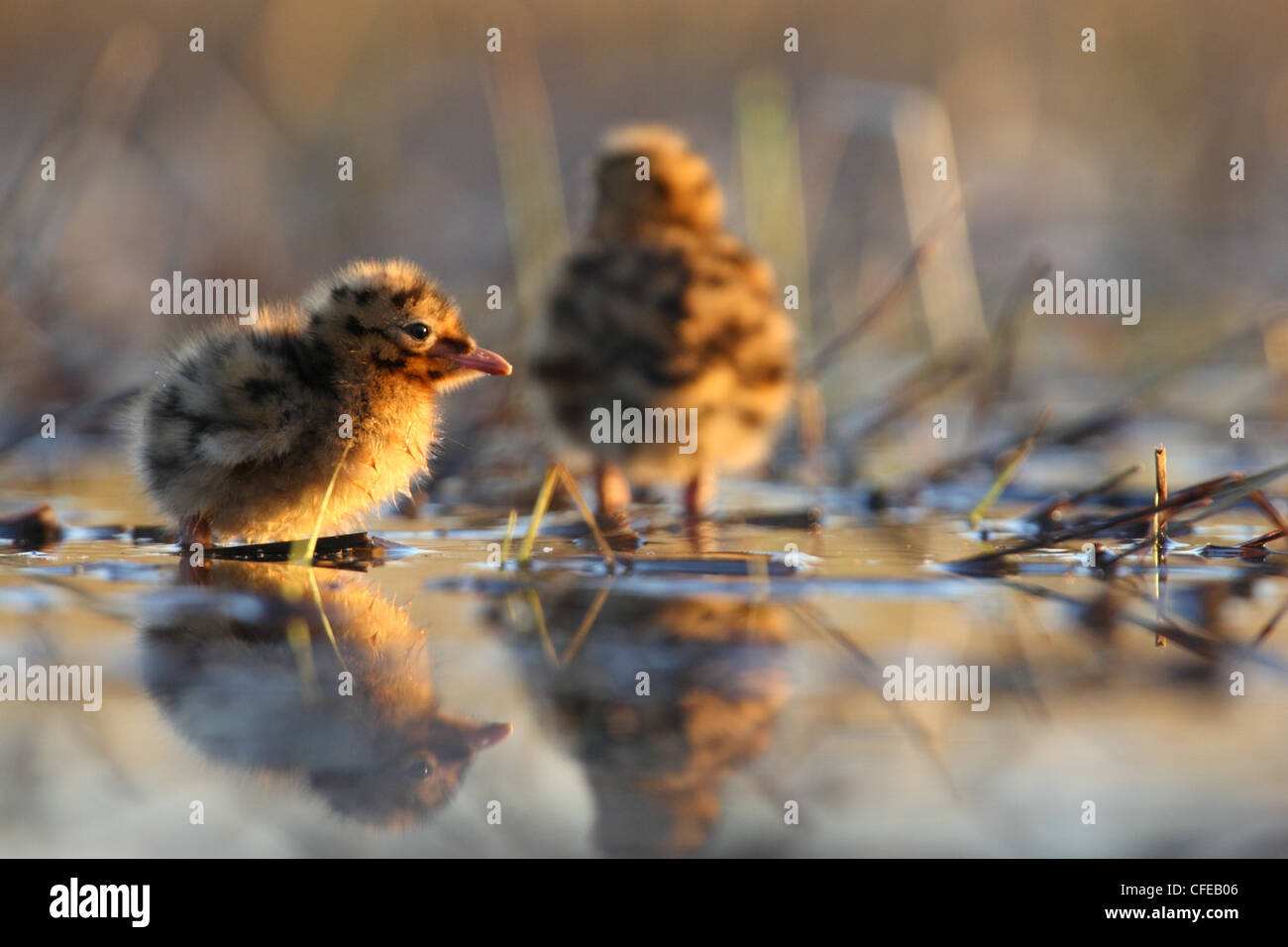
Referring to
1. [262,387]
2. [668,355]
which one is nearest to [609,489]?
[668,355]

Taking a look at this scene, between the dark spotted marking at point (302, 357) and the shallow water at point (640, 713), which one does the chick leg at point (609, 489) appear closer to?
the dark spotted marking at point (302, 357)

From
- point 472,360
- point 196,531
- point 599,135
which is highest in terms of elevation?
point 599,135

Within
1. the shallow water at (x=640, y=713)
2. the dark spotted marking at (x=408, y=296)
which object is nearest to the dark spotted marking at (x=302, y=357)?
the dark spotted marking at (x=408, y=296)

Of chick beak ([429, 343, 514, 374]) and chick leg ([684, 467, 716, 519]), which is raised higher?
chick beak ([429, 343, 514, 374])

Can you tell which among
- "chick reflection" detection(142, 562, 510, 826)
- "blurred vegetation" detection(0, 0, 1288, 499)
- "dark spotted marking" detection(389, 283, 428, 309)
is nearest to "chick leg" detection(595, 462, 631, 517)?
"blurred vegetation" detection(0, 0, 1288, 499)

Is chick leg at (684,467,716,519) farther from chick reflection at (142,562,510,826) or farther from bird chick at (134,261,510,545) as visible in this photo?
chick reflection at (142,562,510,826)

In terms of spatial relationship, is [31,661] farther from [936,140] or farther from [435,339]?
[936,140]

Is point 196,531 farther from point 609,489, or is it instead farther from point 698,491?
point 698,491
